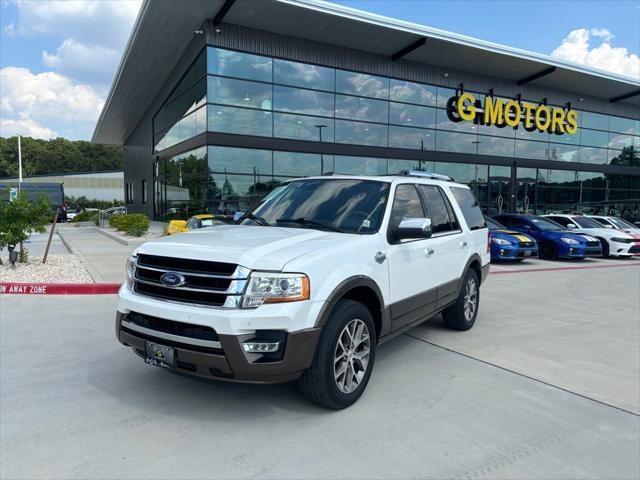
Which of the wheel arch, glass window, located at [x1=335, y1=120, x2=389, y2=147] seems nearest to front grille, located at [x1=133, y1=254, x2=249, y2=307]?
the wheel arch

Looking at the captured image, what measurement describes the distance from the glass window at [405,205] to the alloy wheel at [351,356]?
1055mm

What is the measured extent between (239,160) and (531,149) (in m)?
18.8

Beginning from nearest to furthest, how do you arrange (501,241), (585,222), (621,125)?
(501,241) < (585,222) < (621,125)

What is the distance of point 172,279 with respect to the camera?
3.37 meters

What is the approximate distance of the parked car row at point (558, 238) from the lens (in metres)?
13.5

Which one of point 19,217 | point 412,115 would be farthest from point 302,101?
point 19,217

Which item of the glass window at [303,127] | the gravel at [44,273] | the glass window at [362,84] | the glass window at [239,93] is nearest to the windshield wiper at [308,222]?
the gravel at [44,273]

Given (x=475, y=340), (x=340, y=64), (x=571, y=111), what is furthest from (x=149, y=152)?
(x=475, y=340)

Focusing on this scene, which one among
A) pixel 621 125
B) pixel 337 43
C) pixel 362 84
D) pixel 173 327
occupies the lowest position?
pixel 173 327

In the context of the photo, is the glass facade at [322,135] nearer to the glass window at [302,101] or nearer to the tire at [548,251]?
the glass window at [302,101]

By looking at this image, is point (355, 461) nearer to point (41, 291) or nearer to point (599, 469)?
point (599, 469)

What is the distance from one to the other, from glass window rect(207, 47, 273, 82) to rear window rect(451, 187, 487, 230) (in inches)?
574

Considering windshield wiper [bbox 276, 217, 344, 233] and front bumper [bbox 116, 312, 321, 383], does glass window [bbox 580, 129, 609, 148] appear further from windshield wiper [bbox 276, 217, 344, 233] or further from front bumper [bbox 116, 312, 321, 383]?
front bumper [bbox 116, 312, 321, 383]

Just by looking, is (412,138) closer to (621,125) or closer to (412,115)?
(412,115)
